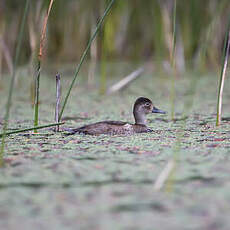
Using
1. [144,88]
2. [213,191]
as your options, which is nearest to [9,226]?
[213,191]

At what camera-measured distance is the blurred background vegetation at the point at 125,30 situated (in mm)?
7262

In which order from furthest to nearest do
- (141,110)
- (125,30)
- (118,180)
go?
(125,30) < (141,110) < (118,180)

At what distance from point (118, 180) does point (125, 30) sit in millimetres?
6037

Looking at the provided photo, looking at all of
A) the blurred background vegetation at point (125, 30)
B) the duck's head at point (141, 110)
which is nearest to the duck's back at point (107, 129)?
the duck's head at point (141, 110)

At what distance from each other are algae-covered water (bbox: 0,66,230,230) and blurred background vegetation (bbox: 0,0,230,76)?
288 centimetres

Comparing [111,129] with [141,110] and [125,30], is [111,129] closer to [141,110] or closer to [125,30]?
[141,110]

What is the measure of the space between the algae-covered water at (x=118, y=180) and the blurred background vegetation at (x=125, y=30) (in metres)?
2.88

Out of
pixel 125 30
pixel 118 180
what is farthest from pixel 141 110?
pixel 125 30

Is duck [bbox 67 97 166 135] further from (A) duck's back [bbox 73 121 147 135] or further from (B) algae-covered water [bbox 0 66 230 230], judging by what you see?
(B) algae-covered water [bbox 0 66 230 230]

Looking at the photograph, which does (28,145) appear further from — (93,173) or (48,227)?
(48,227)

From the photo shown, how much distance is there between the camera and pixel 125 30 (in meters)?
8.42

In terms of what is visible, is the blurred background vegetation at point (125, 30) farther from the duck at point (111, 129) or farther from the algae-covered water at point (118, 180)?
the algae-covered water at point (118, 180)

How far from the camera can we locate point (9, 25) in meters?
8.16

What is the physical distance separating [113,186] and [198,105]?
3.23m
